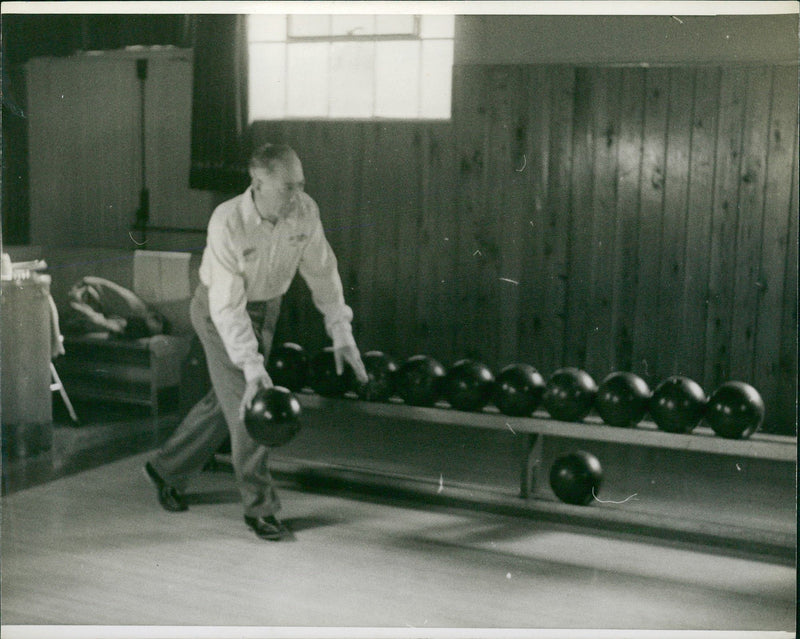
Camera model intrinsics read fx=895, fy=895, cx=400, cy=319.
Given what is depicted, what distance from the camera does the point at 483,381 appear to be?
12.1 feet

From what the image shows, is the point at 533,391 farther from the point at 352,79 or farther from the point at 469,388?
the point at 352,79

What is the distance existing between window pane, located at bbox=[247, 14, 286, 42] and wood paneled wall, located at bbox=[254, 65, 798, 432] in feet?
3.06

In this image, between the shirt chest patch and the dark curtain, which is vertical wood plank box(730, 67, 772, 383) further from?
the dark curtain

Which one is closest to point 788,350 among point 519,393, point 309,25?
point 519,393

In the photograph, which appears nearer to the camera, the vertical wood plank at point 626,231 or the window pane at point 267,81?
the window pane at point 267,81

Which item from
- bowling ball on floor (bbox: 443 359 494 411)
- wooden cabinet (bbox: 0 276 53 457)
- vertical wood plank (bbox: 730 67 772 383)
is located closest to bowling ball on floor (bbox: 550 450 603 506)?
bowling ball on floor (bbox: 443 359 494 411)

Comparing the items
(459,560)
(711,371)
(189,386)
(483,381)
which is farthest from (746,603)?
(189,386)

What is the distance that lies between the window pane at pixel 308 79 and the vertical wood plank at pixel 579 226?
1.48 metres

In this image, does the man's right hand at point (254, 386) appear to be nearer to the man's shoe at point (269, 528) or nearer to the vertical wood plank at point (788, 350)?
the man's shoe at point (269, 528)

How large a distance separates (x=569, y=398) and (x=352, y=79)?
1478mm

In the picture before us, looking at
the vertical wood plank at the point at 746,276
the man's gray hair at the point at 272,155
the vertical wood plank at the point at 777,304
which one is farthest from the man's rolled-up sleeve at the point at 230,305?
the vertical wood plank at the point at 777,304

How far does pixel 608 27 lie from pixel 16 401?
2589 mm

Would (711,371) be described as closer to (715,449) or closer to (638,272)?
(638,272)

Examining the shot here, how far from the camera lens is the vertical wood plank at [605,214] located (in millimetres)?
4293
